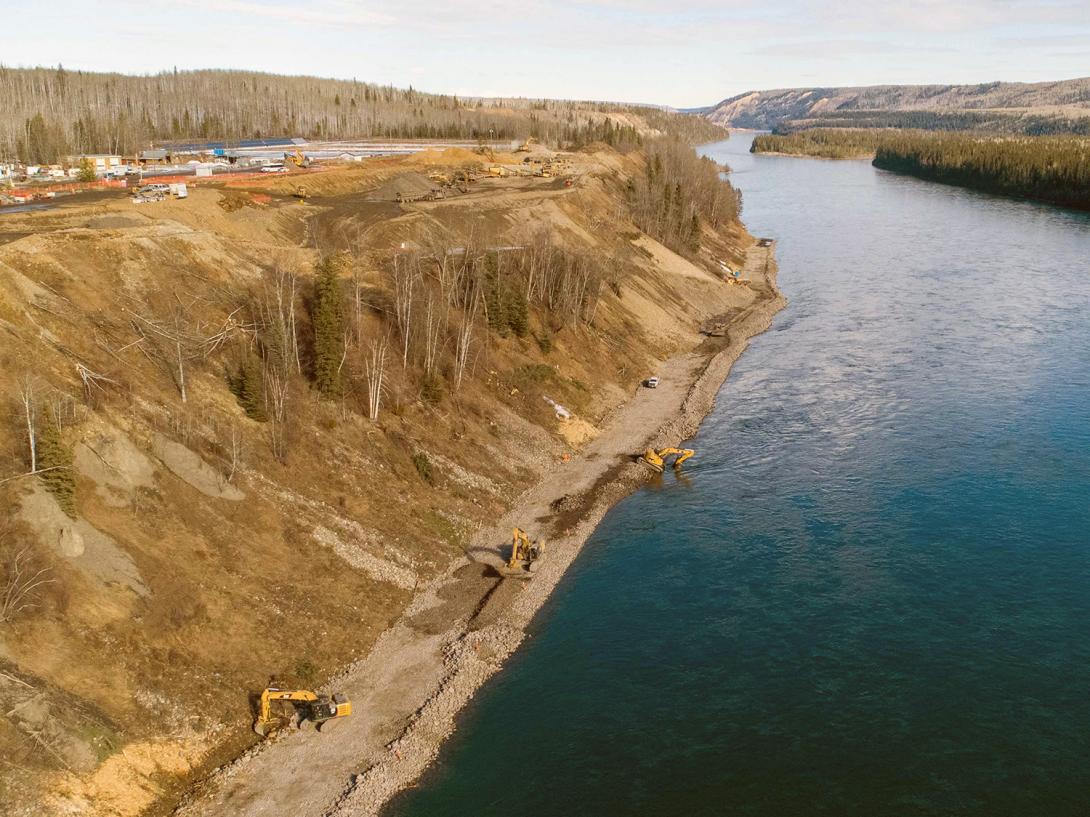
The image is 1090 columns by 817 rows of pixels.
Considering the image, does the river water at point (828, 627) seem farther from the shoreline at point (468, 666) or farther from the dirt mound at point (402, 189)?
the dirt mound at point (402, 189)

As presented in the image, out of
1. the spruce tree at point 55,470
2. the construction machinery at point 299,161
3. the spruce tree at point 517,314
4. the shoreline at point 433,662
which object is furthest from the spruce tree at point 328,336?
the construction machinery at point 299,161

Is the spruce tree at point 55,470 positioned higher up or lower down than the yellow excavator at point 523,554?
higher up

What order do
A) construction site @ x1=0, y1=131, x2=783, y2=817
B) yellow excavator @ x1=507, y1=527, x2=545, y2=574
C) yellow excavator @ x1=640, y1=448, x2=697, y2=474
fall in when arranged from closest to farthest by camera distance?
construction site @ x1=0, y1=131, x2=783, y2=817, yellow excavator @ x1=507, y1=527, x2=545, y2=574, yellow excavator @ x1=640, y1=448, x2=697, y2=474

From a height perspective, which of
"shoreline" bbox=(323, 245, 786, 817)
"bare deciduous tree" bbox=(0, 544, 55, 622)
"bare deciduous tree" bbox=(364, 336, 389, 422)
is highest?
"bare deciduous tree" bbox=(364, 336, 389, 422)

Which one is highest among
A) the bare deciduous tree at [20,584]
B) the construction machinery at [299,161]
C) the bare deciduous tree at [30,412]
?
the construction machinery at [299,161]

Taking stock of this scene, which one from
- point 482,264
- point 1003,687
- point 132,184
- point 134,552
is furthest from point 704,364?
point 132,184

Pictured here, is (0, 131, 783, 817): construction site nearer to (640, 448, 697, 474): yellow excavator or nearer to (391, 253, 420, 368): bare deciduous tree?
(640, 448, 697, 474): yellow excavator

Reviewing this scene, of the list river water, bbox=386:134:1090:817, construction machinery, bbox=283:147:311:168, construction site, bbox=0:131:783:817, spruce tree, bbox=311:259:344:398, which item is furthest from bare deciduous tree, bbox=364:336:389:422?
construction machinery, bbox=283:147:311:168
